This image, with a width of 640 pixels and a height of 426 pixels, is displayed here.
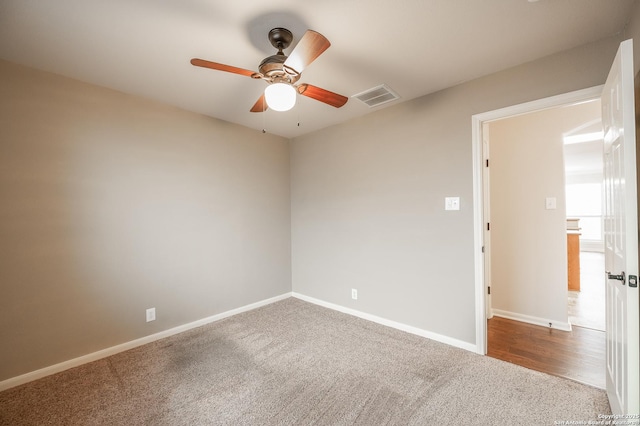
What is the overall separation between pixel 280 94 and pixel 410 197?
70.2 inches

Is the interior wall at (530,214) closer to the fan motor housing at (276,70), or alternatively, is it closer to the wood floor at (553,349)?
the wood floor at (553,349)

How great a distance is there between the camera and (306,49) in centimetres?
139

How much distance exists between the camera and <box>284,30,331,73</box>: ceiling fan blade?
50.8 inches

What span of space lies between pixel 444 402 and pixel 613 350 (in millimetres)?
1035

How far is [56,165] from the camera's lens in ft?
7.03

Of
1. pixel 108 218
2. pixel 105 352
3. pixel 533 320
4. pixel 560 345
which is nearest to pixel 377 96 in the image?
pixel 108 218

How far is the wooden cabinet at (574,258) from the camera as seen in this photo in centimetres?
381

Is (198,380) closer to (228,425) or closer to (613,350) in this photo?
(228,425)

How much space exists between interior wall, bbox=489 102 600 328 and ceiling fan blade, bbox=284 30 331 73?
9.21 feet

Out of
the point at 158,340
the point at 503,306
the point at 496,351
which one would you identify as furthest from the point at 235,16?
the point at 503,306

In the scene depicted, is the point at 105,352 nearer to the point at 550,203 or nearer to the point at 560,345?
the point at 560,345

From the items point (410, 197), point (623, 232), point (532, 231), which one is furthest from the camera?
point (532, 231)

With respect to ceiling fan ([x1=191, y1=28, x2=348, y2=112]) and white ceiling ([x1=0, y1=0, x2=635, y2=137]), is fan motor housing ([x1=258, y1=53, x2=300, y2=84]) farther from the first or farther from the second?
white ceiling ([x1=0, y1=0, x2=635, y2=137])

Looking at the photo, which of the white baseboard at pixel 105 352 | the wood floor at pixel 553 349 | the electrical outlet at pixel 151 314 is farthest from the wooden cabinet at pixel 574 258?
the electrical outlet at pixel 151 314
